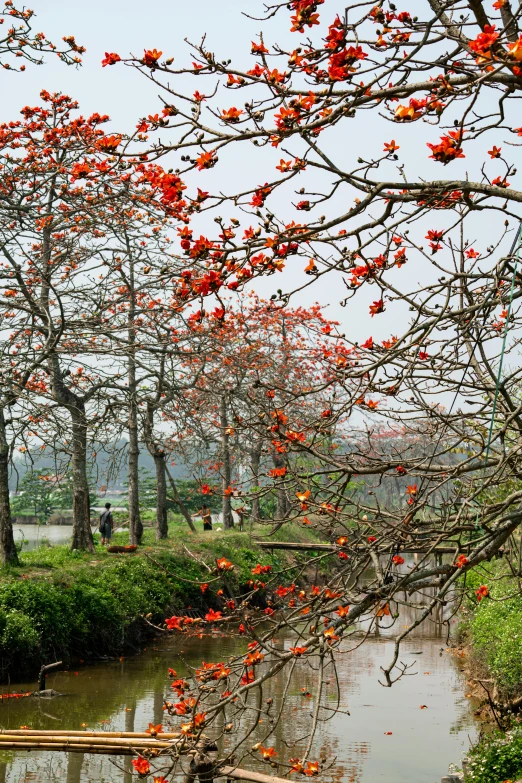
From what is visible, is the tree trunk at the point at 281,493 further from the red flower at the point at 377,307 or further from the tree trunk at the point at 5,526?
the tree trunk at the point at 5,526

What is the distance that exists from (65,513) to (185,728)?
4094 centimetres

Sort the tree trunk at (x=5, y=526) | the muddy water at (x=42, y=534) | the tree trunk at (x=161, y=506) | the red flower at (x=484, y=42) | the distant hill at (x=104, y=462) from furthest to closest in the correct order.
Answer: the muddy water at (x=42, y=534), the tree trunk at (x=161, y=506), the tree trunk at (x=5, y=526), the distant hill at (x=104, y=462), the red flower at (x=484, y=42)

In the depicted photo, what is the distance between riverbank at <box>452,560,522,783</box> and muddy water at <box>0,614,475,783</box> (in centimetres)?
45

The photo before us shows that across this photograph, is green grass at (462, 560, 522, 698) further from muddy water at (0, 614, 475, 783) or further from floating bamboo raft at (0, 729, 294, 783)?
floating bamboo raft at (0, 729, 294, 783)

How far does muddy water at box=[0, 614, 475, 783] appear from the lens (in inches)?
319

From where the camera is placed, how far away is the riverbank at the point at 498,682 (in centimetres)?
643

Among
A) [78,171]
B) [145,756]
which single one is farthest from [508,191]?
[145,756]

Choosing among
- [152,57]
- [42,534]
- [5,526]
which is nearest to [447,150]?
[152,57]

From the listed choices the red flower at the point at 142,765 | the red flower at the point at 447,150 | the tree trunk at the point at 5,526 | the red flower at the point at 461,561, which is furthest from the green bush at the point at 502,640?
the tree trunk at the point at 5,526

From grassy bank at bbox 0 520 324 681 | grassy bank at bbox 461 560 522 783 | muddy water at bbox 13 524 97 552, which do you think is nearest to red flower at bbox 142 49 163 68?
grassy bank at bbox 461 560 522 783

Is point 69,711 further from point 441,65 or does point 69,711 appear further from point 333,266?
point 441,65

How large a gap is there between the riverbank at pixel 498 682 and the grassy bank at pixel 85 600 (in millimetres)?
2702

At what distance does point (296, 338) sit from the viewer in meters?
24.8

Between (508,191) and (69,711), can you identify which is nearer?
(508,191)
